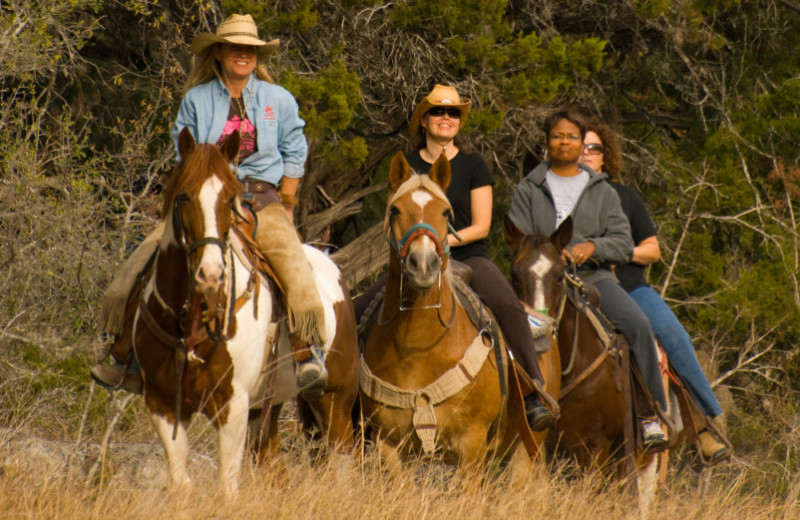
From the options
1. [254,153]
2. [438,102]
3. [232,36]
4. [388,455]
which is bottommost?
[388,455]

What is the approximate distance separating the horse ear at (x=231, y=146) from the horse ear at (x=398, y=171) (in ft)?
3.08

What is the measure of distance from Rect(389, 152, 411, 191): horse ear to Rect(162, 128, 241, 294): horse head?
3.35 ft

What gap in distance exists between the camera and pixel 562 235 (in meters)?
7.50

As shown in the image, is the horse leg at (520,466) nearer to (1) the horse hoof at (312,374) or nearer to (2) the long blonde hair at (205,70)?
(1) the horse hoof at (312,374)

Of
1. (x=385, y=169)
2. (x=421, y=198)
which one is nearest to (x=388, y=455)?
(x=421, y=198)

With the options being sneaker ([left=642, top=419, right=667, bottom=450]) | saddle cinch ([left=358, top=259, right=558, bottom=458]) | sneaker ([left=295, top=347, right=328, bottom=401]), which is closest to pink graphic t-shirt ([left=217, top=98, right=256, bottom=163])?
sneaker ([left=295, top=347, right=328, bottom=401])

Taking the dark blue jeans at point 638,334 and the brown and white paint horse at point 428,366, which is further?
the dark blue jeans at point 638,334

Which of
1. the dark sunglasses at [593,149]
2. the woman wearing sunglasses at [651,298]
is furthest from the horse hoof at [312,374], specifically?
the dark sunglasses at [593,149]

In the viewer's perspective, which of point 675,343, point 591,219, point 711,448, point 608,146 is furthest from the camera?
point 608,146

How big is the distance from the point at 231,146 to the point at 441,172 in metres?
1.24

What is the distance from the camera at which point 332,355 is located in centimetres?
713

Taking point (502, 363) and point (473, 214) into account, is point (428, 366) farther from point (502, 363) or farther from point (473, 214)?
point (473, 214)

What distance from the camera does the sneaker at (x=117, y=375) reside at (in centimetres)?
657

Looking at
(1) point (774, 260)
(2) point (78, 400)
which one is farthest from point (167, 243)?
(1) point (774, 260)
